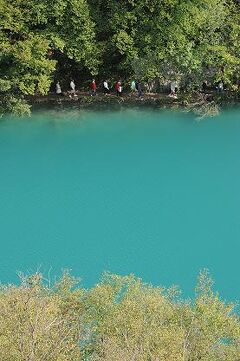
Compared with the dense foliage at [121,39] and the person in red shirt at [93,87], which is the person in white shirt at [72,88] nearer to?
the person in red shirt at [93,87]

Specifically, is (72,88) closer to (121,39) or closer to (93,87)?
(93,87)

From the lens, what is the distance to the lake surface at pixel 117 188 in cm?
1850

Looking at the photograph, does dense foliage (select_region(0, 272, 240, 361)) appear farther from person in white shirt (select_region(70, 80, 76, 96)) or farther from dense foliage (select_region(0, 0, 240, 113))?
person in white shirt (select_region(70, 80, 76, 96))

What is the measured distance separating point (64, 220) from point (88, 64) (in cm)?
738

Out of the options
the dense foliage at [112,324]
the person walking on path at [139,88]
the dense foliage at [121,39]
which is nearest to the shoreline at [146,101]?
the person walking on path at [139,88]

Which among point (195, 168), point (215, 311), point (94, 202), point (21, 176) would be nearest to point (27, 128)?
point (21, 176)

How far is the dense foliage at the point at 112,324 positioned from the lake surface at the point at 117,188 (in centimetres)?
311

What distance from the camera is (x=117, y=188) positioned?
21.2m

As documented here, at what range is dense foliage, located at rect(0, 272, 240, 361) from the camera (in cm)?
1247

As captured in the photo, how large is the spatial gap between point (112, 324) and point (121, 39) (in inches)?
531

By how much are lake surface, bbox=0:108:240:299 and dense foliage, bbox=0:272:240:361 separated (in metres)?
3.11

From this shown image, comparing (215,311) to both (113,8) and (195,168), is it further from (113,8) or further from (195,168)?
(113,8)

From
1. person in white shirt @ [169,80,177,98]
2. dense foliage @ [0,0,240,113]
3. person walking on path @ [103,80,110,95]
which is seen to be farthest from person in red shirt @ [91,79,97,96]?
person in white shirt @ [169,80,177,98]

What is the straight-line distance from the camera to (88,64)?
80.4 feet
